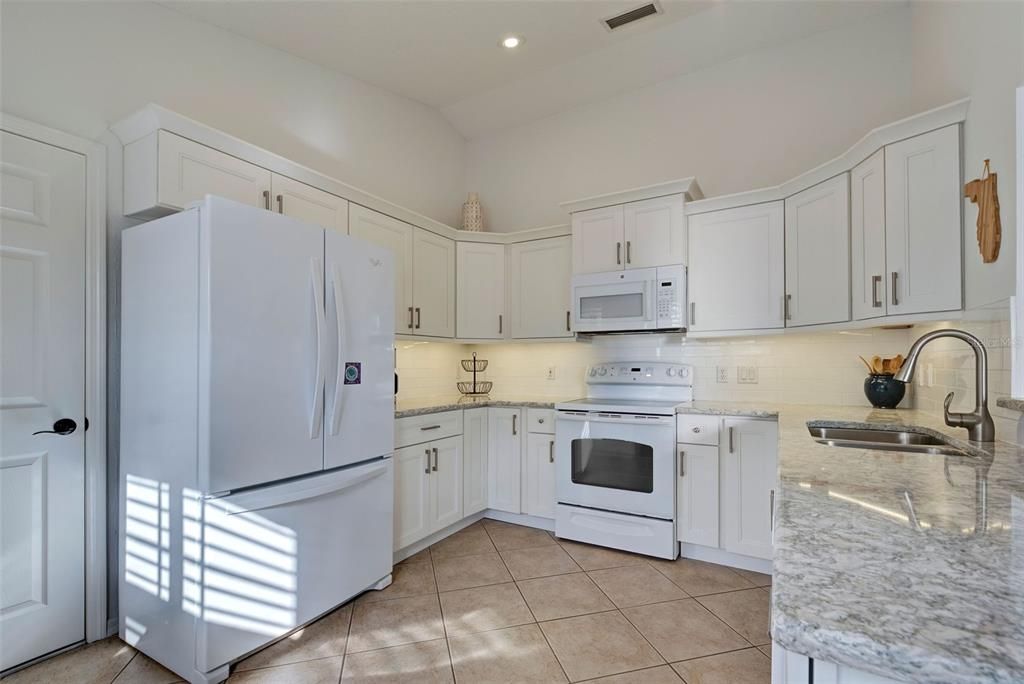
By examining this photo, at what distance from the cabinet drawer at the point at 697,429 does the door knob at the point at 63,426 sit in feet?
9.76

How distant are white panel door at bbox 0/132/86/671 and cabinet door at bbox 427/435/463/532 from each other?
65.6 inches

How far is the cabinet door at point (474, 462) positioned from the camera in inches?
130

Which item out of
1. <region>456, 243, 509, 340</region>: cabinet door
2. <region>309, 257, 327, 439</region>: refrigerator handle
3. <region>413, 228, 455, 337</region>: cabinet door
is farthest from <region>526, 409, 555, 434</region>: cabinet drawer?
<region>309, 257, 327, 439</region>: refrigerator handle

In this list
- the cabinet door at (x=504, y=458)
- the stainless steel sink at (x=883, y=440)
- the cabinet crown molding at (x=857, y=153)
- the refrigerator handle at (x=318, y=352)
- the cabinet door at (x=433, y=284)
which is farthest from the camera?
the cabinet door at (x=504, y=458)

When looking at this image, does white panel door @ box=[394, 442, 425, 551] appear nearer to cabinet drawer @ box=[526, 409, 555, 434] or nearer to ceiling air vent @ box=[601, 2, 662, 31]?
cabinet drawer @ box=[526, 409, 555, 434]

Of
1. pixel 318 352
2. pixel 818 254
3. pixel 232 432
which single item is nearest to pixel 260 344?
pixel 318 352

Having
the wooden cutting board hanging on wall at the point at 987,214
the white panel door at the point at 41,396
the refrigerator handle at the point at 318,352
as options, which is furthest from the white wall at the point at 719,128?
the white panel door at the point at 41,396

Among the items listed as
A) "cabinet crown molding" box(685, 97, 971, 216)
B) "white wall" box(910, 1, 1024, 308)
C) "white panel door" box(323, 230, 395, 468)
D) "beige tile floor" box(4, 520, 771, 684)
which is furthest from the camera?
"white panel door" box(323, 230, 395, 468)

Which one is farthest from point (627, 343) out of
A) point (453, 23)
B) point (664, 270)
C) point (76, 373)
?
point (76, 373)

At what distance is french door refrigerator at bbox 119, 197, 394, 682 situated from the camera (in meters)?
1.75

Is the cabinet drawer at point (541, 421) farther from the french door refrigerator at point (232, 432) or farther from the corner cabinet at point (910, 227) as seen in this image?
the corner cabinet at point (910, 227)

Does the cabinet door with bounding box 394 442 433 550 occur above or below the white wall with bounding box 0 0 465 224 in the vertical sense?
below

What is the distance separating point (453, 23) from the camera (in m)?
2.85

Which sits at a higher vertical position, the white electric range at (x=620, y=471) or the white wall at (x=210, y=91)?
the white wall at (x=210, y=91)
